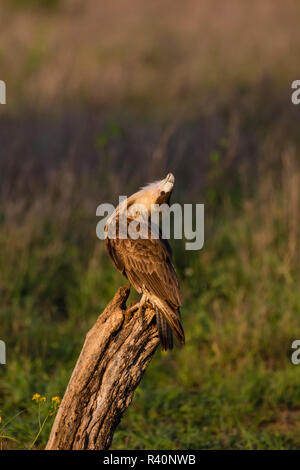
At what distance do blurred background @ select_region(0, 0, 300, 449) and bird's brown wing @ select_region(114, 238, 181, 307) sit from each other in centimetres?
97

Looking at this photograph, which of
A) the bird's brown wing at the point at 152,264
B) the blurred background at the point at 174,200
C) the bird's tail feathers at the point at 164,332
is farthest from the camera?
the blurred background at the point at 174,200

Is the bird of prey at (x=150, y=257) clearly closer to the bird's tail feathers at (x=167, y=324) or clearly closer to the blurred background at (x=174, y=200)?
the bird's tail feathers at (x=167, y=324)

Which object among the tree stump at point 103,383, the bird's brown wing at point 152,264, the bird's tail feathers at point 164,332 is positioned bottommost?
the tree stump at point 103,383

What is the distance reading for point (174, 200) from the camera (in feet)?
24.4

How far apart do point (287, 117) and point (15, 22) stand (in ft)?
23.1

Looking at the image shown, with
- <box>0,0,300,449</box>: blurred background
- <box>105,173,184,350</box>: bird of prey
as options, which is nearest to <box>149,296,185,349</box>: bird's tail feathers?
<box>105,173,184,350</box>: bird of prey

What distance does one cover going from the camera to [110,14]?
1605 cm

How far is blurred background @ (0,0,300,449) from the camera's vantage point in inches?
199

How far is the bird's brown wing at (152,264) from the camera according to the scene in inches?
139

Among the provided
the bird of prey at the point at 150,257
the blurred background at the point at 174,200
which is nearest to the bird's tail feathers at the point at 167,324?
the bird of prey at the point at 150,257

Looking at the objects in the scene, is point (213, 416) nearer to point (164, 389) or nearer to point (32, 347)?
point (164, 389)

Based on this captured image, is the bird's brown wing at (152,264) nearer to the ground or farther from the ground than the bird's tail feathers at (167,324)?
farther from the ground

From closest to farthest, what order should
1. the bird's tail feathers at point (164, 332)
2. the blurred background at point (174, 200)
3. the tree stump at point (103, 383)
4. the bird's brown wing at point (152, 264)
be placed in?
the tree stump at point (103, 383)
the bird's tail feathers at point (164, 332)
the bird's brown wing at point (152, 264)
the blurred background at point (174, 200)

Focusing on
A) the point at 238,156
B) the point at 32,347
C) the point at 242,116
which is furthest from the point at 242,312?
the point at 242,116
